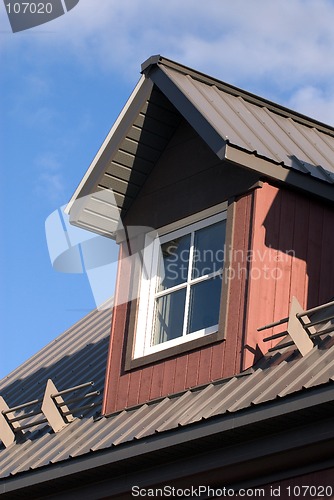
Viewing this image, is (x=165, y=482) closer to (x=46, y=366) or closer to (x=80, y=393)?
(x=80, y=393)

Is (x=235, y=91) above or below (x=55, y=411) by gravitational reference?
above

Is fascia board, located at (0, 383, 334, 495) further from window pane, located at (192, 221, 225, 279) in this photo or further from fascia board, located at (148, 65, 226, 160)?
fascia board, located at (148, 65, 226, 160)

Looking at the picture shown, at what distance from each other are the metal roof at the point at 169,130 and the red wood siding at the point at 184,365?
806 millimetres

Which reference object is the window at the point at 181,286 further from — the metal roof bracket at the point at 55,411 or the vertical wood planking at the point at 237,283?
the metal roof bracket at the point at 55,411

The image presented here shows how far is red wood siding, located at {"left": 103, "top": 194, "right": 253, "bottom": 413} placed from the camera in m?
8.86

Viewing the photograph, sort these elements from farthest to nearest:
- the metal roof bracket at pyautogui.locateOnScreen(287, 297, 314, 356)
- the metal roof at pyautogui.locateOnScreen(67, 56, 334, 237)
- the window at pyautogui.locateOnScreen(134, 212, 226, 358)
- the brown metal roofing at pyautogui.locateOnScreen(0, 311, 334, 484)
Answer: the metal roof at pyautogui.locateOnScreen(67, 56, 334, 237)
the window at pyautogui.locateOnScreen(134, 212, 226, 358)
the metal roof bracket at pyautogui.locateOnScreen(287, 297, 314, 356)
the brown metal roofing at pyautogui.locateOnScreen(0, 311, 334, 484)

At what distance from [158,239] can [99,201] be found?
2.61ft

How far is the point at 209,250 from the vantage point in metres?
9.77

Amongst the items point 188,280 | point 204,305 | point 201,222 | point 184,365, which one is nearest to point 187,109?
point 201,222

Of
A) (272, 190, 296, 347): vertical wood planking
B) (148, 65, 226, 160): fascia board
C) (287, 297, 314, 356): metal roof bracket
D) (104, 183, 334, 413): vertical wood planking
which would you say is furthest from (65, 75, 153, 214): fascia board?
(287, 297, 314, 356): metal roof bracket

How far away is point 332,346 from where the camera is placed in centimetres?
796

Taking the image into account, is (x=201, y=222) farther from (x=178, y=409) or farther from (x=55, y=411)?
(x=55, y=411)

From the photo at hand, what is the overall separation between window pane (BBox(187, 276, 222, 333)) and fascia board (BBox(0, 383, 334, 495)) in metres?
1.52

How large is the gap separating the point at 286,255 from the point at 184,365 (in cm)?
135
